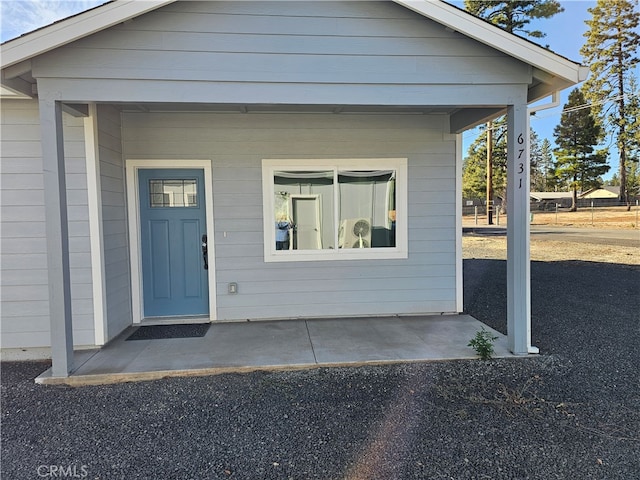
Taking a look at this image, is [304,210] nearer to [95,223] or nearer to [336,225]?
[336,225]

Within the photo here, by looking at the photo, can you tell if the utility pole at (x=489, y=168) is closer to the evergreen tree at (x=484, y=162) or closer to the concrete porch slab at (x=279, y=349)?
the evergreen tree at (x=484, y=162)

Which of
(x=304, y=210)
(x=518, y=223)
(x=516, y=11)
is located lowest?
(x=518, y=223)

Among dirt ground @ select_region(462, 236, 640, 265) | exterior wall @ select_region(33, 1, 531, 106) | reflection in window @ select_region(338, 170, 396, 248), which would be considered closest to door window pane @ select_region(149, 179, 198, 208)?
exterior wall @ select_region(33, 1, 531, 106)

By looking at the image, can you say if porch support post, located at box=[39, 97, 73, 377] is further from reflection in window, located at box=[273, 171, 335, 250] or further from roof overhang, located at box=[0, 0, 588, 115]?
reflection in window, located at box=[273, 171, 335, 250]

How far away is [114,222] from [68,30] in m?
Answer: 2.10

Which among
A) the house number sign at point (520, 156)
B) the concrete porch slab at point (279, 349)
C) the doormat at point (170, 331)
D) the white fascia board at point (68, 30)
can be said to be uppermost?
the white fascia board at point (68, 30)

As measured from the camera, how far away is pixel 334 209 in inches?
214

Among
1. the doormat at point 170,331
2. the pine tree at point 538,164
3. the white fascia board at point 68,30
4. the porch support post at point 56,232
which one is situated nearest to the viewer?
the white fascia board at point 68,30

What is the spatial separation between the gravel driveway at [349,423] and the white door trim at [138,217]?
1351 millimetres

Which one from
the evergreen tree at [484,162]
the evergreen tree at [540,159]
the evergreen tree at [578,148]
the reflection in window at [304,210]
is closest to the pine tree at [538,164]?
the evergreen tree at [540,159]

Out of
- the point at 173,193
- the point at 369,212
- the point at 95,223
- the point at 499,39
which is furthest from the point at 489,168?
the point at 95,223

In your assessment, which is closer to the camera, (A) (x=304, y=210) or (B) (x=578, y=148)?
(A) (x=304, y=210)

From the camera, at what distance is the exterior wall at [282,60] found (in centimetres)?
347

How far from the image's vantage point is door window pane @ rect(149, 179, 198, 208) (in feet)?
17.0
